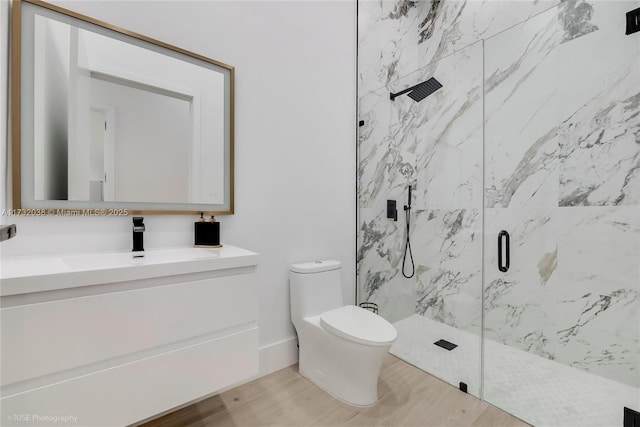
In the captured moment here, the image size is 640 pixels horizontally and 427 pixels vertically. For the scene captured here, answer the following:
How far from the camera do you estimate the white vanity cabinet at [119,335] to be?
87 centimetres

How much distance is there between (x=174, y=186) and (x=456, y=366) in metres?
1.99

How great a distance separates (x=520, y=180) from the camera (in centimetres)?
200

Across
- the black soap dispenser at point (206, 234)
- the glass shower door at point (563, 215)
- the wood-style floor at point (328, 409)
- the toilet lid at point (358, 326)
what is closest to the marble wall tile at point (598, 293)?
the glass shower door at point (563, 215)

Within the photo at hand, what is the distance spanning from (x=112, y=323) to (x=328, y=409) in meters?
1.19

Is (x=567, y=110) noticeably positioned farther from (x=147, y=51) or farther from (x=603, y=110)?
(x=147, y=51)

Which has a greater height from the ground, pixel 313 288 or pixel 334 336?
pixel 313 288

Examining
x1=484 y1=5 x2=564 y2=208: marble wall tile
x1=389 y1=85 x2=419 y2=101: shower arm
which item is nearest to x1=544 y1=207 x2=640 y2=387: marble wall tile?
x1=484 y1=5 x2=564 y2=208: marble wall tile

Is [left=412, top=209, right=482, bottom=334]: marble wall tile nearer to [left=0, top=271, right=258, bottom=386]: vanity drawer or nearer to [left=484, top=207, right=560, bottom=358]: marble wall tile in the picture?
[left=484, top=207, right=560, bottom=358]: marble wall tile

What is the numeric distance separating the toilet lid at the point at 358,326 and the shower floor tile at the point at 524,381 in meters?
0.59

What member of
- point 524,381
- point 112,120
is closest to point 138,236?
point 112,120

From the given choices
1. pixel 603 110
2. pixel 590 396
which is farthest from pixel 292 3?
pixel 590 396

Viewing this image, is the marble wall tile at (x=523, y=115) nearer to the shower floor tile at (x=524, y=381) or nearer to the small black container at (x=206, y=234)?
the shower floor tile at (x=524, y=381)

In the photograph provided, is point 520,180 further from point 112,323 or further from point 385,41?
point 112,323

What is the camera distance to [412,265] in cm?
229
